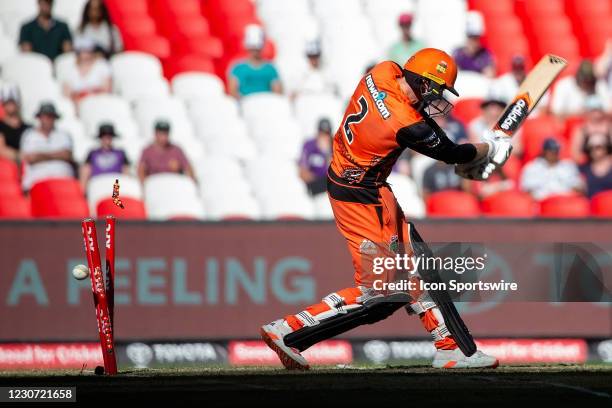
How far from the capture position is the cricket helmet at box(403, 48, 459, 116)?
9023mm

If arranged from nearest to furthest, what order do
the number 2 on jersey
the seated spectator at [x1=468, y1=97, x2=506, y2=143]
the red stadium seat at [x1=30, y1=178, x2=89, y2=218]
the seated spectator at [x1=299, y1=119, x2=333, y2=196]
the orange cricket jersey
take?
the orange cricket jersey < the number 2 on jersey < the red stadium seat at [x1=30, y1=178, x2=89, y2=218] < the seated spectator at [x1=299, y1=119, x2=333, y2=196] < the seated spectator at [x1=468, y1=97, x2=506, y2=143]

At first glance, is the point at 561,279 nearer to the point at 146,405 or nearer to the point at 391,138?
the point at 391,138

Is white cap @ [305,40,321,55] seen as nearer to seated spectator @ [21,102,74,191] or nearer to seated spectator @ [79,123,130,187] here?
seated spectator @ [79,123,130,187]

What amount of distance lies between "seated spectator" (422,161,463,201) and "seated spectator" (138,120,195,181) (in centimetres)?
252

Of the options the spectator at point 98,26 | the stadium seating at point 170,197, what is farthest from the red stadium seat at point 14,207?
the spectator at point 98,26

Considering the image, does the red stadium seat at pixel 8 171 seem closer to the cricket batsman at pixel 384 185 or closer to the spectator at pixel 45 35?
the spectator at pixel 45 35

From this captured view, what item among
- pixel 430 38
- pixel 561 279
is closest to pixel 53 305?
pixel 561 279

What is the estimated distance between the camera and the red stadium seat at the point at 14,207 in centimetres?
1334

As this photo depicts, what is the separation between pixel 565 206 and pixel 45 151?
5.59m

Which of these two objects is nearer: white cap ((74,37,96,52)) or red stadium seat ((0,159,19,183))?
red stadium seat ((0,159,19,183))

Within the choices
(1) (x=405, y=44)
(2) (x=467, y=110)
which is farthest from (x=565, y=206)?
(1) (x=405, y=44)

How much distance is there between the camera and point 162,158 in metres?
14.0

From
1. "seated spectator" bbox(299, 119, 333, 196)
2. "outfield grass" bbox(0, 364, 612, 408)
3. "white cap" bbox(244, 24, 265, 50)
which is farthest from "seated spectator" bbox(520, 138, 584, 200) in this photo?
"outfield grass" bbox(0, 364, 612, 408)

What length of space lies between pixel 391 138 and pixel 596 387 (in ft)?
7.64
